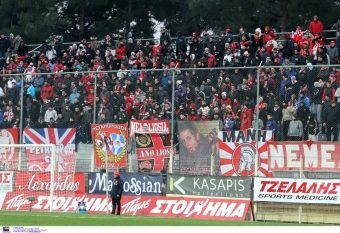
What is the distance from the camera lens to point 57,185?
34.2 meters

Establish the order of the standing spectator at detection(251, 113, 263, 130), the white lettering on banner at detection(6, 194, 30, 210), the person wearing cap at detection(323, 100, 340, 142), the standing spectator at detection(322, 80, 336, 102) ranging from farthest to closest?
the white lettering on banner at detection(6, 194, 30, 210), the standing spectator at detection(251, 113, 263, 130), the standing spectator at detection(322, 80, 336, 102), the person wearing cap at detection(323, 100, 340, 142)

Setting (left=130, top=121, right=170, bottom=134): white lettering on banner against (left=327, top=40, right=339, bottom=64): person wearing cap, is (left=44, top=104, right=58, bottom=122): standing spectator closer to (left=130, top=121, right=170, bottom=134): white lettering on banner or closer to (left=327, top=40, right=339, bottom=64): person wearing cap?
(left=130, top=121, right=170, bottom=134): white lettering on banner

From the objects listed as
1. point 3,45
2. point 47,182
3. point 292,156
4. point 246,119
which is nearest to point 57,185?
point 47,182

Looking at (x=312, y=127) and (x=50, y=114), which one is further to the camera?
(x=50, y=114)

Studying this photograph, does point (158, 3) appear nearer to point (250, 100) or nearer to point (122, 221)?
point (250, 100)

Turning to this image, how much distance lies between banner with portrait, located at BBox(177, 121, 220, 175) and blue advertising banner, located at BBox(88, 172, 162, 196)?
1.37 metres

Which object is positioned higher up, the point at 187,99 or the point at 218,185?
the point at 187,99

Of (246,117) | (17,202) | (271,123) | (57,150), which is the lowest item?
(17,202)

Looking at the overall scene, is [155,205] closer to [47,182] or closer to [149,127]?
[149,127]

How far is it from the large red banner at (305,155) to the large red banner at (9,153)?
9610 millimetres

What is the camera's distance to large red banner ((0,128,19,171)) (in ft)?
114

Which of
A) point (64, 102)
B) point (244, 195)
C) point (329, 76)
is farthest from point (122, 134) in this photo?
point (329, 76)

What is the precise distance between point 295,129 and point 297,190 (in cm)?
203

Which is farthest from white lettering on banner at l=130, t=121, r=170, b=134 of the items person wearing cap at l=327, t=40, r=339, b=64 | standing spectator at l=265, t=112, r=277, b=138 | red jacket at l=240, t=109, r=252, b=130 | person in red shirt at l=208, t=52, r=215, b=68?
person wearing cap at l=327, t=40, r=339, b=64
